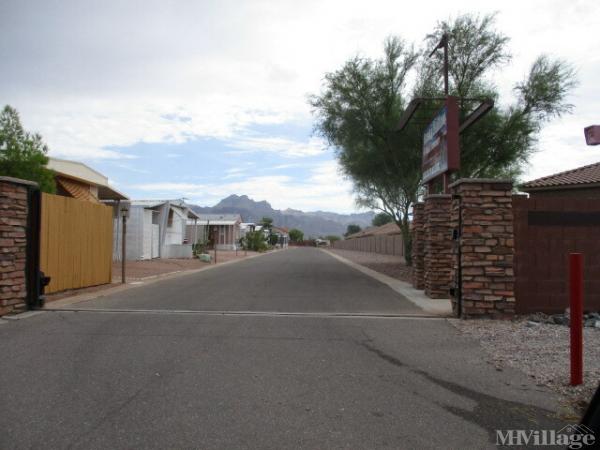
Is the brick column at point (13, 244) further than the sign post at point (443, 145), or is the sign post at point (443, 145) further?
the sign post at point (443, 145)

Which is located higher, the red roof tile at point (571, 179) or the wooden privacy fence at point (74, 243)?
the red roof tile at point (571, 179)

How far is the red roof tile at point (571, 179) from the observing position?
22.1m

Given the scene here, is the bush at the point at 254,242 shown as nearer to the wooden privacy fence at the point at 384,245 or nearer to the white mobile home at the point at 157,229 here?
the wooden privacy fence at the point at 384,245

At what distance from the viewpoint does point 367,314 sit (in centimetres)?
964

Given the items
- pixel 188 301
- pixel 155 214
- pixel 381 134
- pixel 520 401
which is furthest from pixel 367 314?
pixel 155 214

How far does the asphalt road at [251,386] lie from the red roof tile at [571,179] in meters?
16.7

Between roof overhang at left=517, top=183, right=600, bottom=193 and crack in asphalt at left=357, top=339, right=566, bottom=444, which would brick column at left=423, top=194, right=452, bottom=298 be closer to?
crack in asphalt at left=357, top=339, right=566, bottom=444

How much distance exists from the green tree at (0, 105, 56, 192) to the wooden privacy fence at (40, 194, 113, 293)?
4.94 m

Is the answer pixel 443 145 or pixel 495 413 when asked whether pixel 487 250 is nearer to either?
pixel 443 145

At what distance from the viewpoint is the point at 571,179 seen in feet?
75.4

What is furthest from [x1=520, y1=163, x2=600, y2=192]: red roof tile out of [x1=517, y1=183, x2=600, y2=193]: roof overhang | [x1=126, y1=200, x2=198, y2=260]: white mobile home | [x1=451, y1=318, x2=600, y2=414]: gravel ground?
[x1=126, y1=200, x2=198, y2=260]: white mobile home

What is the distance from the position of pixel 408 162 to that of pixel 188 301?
12689 mm

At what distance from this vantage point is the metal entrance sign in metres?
10.8

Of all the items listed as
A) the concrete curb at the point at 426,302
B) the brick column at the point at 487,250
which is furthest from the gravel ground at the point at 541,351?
the concrete curb at the point at 426,302
